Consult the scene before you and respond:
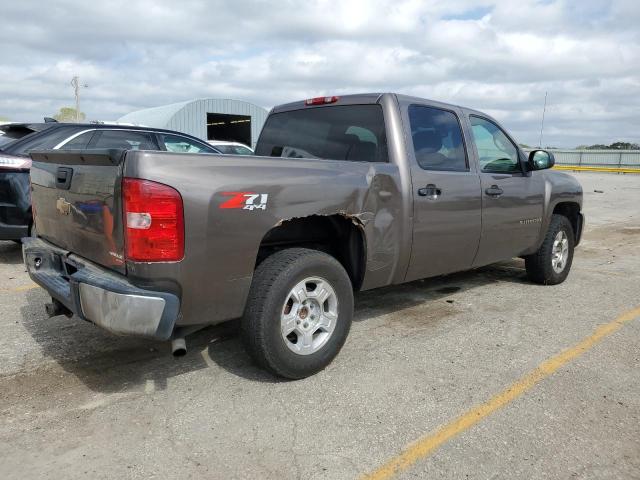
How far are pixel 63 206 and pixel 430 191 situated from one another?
254 centimetres

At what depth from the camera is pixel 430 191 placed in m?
3.98

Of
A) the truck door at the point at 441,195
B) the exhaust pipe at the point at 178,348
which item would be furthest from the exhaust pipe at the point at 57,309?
the truck door at the point at 441,195

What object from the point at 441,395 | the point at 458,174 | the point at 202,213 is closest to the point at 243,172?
the point at 202,213

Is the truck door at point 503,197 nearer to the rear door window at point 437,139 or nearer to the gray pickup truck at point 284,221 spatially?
the gray pickup truck at point 284,221

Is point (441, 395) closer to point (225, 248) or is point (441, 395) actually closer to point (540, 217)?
point (225, 248)

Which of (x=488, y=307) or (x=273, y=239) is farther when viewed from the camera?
(x=488, y=307)

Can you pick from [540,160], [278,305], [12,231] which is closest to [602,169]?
[540,160]

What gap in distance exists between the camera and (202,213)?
8.85ft

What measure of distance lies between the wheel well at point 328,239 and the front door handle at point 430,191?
25.1 inches

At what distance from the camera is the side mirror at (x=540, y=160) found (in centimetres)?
501

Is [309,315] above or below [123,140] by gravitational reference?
below

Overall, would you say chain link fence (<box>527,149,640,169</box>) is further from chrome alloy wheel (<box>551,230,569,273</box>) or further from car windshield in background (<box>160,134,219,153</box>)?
car windshield in background (<box>160,134,219,153</box>)

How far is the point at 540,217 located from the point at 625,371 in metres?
2.11

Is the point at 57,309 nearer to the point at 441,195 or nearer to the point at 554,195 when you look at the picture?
the point at 441,195
